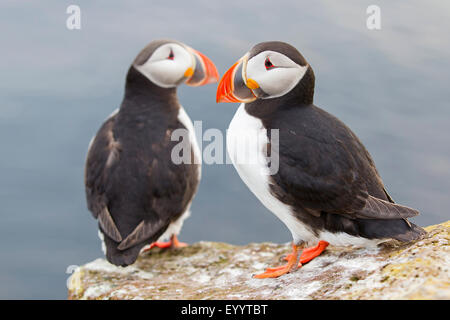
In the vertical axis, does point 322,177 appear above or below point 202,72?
below

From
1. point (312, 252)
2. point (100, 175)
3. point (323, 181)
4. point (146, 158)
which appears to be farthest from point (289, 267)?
point (100, 175)

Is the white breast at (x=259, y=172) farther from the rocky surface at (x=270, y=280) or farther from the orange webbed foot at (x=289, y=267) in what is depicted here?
the rocky surface at (x=270, y=280)

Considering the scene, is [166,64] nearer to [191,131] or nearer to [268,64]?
[191,131]

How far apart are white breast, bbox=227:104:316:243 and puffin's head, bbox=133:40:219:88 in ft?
3.44

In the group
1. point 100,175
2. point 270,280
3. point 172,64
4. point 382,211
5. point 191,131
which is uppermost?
point 172,64

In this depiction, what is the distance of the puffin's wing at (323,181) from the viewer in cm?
411

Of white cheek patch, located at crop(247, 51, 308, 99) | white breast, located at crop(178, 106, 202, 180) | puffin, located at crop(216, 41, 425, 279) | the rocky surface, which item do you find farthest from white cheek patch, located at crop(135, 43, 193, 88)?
the rocky surface

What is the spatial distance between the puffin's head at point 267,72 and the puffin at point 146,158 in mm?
1125

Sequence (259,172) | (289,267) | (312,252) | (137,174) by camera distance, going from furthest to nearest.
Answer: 1. (137,174)
2. (312,252)
3. (289,267)
4. (259,172)

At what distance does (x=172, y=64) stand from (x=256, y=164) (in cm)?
170

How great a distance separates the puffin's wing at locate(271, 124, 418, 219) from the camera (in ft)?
13.5

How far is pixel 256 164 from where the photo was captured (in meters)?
4.28
